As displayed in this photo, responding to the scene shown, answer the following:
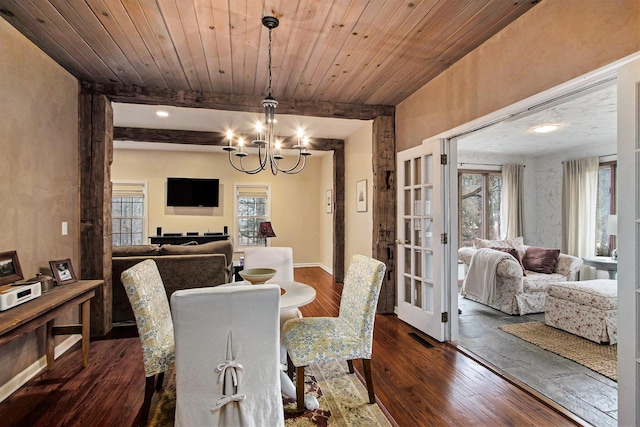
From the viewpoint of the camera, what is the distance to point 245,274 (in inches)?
91.1

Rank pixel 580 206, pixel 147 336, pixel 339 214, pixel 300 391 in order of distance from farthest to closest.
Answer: pixel 339 214 → pixel 580 206 → pixel 300 391 → pixel 147 336

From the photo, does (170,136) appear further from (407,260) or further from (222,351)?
(222,351)

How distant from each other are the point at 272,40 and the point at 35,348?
3.05 metres

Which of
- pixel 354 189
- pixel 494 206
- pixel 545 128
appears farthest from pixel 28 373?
pixel 494 206

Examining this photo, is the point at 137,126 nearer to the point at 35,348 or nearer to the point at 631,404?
the point at 35,348

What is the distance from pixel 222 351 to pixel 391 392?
4.49 feet

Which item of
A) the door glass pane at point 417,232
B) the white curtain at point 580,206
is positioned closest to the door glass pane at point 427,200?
the door glass pane at point 417,232

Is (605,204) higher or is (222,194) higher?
(222,194)

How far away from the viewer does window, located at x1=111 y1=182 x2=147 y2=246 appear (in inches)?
275

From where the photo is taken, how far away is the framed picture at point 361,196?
16.4ft

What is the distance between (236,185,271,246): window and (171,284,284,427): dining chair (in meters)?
6.14

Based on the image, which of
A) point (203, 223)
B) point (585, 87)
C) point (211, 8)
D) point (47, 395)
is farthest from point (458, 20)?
point (203, 223)

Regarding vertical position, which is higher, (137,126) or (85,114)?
(137,126)

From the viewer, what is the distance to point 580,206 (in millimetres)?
5516
